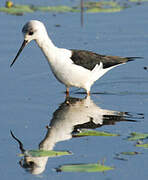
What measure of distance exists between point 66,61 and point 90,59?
2.37ft

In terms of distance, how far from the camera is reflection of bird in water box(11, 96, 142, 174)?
7707mm

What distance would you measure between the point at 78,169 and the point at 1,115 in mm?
2876

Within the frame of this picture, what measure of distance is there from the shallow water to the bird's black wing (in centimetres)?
45

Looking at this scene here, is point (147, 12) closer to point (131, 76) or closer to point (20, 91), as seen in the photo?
point (131, 76)

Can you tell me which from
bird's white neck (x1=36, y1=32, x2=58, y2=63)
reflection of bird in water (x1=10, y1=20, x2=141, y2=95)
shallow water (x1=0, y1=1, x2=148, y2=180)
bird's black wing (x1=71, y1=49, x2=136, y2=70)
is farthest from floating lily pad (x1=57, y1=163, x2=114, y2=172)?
bird's black wing (x1=71, y1=49, x2=136, y2=70)

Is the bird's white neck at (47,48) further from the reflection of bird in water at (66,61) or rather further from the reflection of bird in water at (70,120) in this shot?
the reflection of bird in water at (70,120)

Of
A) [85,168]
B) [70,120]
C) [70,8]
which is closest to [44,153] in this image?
[85,168]

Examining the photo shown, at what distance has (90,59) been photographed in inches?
436

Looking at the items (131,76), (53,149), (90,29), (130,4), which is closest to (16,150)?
(53,149)

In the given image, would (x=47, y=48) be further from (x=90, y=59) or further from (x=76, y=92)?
(x=76, y=92)

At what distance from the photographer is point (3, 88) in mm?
11281

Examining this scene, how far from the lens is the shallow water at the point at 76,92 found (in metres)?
7.71

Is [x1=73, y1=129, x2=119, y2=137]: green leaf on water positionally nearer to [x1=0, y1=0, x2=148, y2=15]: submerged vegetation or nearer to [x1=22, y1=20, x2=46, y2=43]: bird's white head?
[x1=22, y1=20, x2=46, y2=43]: bird's white head

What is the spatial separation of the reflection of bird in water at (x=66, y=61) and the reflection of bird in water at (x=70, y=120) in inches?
14.7
